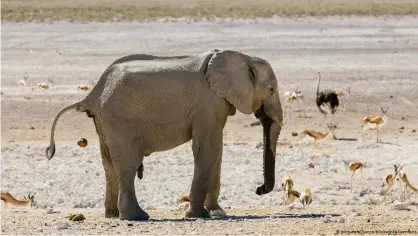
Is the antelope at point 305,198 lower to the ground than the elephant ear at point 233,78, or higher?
lower

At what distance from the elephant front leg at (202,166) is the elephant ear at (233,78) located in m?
0.41

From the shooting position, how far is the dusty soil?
1245 centimetres

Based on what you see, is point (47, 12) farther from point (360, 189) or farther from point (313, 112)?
point (360, 189)

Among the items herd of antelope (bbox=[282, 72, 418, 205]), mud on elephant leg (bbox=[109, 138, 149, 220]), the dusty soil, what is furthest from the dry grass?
mud on elephant leg (bbox=[109, 138, 149, 220])

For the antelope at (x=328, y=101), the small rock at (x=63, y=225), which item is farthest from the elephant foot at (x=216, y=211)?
the antelope at (x=328, y=101)

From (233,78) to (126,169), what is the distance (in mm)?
1474

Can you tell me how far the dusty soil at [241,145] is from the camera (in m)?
12.4

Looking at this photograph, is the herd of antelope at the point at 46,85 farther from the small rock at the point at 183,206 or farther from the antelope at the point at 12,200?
the small rock at the point at 183,206

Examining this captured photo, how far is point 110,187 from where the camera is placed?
529 inches

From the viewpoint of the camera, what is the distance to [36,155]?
706 inches

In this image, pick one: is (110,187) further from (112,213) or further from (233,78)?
(233,78)

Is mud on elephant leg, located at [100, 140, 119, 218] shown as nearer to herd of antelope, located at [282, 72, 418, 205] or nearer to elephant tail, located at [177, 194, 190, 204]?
elephant tail, located at [177, 194, 190, 204]

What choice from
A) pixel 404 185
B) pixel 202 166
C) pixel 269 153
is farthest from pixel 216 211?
pixel 404 185

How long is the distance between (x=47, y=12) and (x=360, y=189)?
40.1 m
